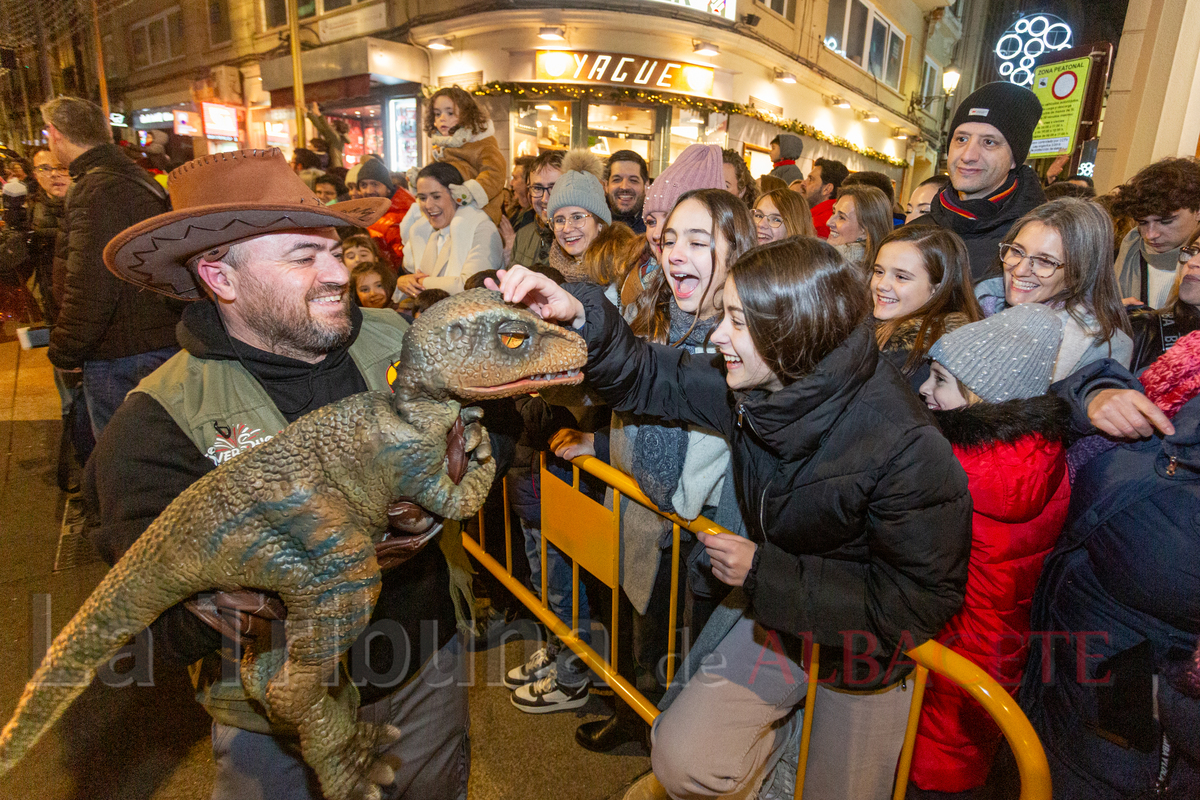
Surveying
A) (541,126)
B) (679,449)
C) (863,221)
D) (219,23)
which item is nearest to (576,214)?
(863,221)

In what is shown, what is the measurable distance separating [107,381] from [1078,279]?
5.20m

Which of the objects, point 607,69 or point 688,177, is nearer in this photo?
point 688,177

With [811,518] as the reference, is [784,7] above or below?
above

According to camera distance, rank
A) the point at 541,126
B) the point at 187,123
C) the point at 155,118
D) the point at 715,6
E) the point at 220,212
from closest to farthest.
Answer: the point at 220,212 → the point at 715,6 → the point at 541,126 → the point at 187,123 → the point at 155,118

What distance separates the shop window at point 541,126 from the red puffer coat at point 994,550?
1189 centimetres

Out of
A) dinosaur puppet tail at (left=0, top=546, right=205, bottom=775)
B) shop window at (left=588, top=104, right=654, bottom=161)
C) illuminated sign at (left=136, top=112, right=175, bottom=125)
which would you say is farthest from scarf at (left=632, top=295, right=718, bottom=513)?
illuminated sign at (left=136, top=112, right=175, bottom=125)

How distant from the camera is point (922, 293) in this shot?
2.60 metres

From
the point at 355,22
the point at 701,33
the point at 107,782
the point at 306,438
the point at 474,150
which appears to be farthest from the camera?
the point at 355,22

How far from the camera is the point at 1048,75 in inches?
301

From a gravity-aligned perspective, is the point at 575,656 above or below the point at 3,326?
below

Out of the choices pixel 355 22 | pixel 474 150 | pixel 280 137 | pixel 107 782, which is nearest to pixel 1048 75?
pixel 474 150

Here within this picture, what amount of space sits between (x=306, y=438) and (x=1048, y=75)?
33.4ft

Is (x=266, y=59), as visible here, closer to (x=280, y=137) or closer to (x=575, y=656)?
(x=280, y=137)

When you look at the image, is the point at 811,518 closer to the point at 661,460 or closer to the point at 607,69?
the point at 661,460
